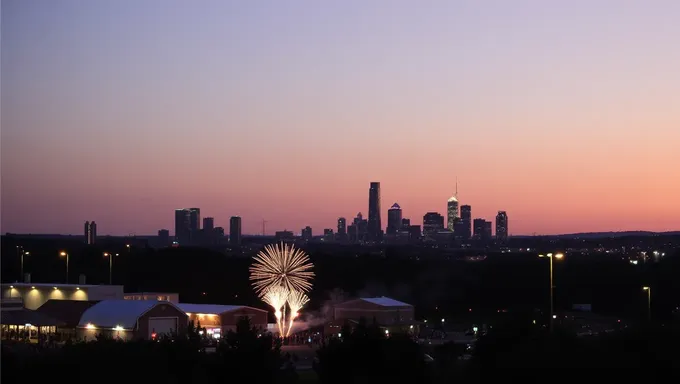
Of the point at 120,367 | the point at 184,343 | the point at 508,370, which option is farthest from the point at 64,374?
the point at 508,370

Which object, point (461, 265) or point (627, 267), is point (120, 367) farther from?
point (461, 265)

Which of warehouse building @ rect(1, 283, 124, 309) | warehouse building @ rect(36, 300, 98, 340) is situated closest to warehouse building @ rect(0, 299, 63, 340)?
warehouse building @ rect(36, 300, 98, 340)

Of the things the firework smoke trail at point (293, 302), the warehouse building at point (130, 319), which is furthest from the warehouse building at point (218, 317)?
the warehouse building at point (130, 319)

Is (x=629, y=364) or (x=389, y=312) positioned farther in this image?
(x=389, y=312)

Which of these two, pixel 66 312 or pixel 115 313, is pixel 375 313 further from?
pixel 66 312

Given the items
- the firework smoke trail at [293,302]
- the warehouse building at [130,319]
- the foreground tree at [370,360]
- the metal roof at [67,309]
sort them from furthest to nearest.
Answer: the firework smoke trail at [293,302], the metal roof at [67,309], the warehouse building at [130,319], the foreground tree at [370,360]

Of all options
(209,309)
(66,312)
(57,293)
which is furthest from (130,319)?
(57,293)

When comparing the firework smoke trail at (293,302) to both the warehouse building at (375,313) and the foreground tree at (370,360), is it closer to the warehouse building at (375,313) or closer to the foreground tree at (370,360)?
the warehouse building at (375,313)
